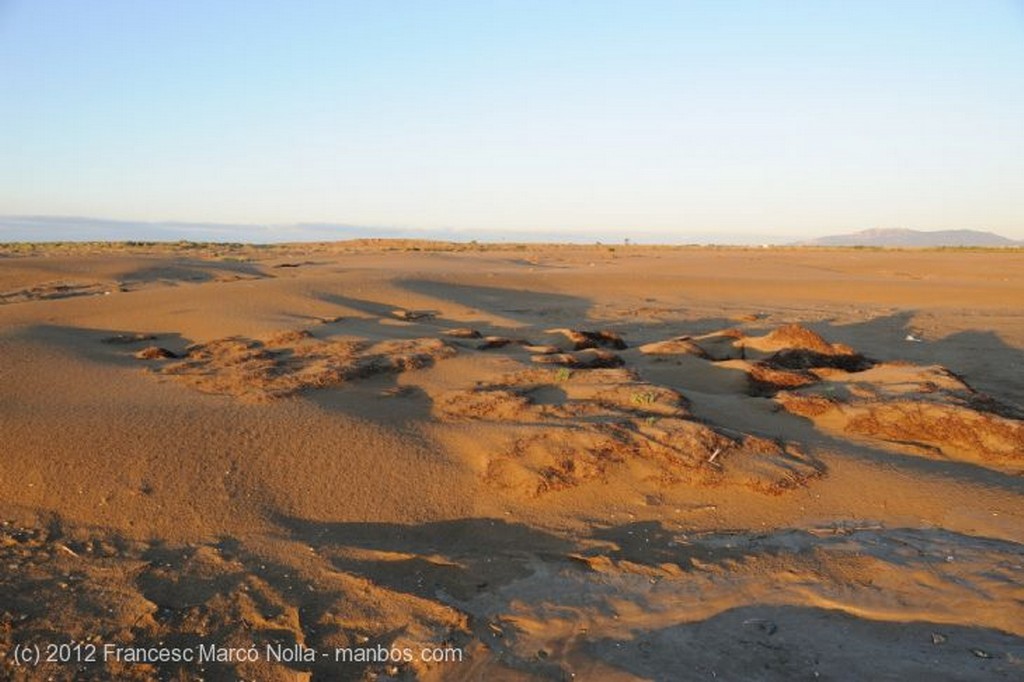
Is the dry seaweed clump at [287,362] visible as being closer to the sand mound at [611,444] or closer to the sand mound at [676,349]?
the sand mound at [611,444]

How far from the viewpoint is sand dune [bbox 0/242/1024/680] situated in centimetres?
289

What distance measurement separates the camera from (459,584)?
3344 mm

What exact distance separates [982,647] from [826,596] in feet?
1.94

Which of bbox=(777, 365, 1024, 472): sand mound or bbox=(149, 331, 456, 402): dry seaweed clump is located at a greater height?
bbox=(149, 331, 456, 402): dry seaweed clump

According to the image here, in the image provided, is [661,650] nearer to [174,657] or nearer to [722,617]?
[722,617]

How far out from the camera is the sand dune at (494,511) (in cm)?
289

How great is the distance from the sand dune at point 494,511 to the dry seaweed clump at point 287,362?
38 millimetres

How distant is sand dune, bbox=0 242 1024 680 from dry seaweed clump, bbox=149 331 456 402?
1.5 inches

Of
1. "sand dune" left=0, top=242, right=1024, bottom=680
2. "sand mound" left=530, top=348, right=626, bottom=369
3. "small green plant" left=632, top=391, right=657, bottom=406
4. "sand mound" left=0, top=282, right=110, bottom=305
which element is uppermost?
"sand mound" left=0, top=282, right=110, bottom=305

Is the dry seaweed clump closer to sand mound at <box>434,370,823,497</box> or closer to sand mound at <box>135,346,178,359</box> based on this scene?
sand mound at <box>135,346,178,359</box>

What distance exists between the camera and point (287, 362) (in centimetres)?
607

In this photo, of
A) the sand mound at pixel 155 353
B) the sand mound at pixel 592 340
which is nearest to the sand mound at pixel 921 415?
the sand mound at pixel 592 340


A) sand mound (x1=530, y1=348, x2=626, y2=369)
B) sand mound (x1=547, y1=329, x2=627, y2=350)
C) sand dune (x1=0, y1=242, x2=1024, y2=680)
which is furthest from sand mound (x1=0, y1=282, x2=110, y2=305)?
sand mound (x1=530, y1=348, x2=626, y2=369)

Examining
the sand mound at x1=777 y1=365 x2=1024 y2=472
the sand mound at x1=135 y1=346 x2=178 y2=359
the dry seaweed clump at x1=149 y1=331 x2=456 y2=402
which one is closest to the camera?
the sand mound at x1=777 y1=365 x2=1024 y2=472
